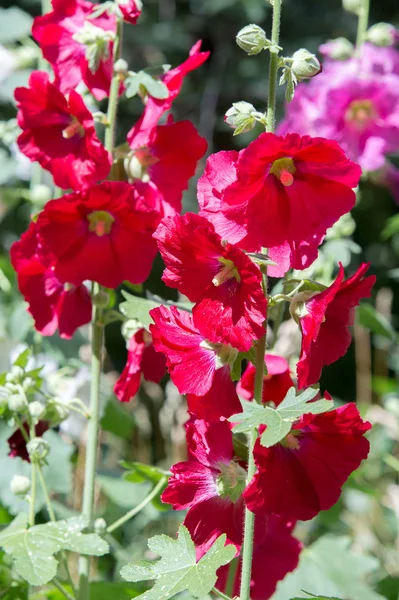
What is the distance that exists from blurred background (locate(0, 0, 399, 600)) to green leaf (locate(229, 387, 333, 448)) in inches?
19.4

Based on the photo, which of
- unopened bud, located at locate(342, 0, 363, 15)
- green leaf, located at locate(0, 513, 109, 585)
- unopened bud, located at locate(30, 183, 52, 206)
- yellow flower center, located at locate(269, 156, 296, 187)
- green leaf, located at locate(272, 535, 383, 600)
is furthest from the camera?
unopened bud, located at locate(342, 0, 363, 15)

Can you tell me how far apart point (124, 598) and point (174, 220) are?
71cm

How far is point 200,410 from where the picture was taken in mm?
809

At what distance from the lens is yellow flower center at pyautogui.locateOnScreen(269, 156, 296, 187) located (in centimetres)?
78

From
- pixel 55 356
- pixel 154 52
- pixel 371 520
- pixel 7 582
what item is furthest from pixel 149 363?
pixel 154 52

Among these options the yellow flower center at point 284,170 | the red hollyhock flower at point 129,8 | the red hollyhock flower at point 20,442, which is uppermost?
the red hollyhock flower at point 129,8

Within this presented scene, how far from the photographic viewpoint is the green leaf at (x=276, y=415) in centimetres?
68

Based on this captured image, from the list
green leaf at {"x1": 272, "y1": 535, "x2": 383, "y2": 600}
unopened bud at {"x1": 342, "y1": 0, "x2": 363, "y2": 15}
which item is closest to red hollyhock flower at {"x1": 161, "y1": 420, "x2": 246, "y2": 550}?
green leaf at {"x1": 272, "y1": 535, "x2": 383, "y2": 600}

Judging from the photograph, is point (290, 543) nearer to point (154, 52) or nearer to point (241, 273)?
point (241, 273)

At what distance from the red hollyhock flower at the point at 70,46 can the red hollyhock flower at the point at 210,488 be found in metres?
0.46

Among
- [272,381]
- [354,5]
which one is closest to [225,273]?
[272,381]

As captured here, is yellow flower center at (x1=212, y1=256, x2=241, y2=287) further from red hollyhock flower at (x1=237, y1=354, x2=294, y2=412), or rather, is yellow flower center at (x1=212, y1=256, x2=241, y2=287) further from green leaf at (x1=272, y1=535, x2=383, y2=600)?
green leaf at (x1=272, y1=535, x2=383, y2=600)

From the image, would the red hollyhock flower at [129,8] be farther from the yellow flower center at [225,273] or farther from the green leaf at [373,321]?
the green leaf at [373,321]

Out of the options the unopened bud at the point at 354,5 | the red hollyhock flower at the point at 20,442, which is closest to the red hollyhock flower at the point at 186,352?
the red hollyhock flower at the point at 20,442
